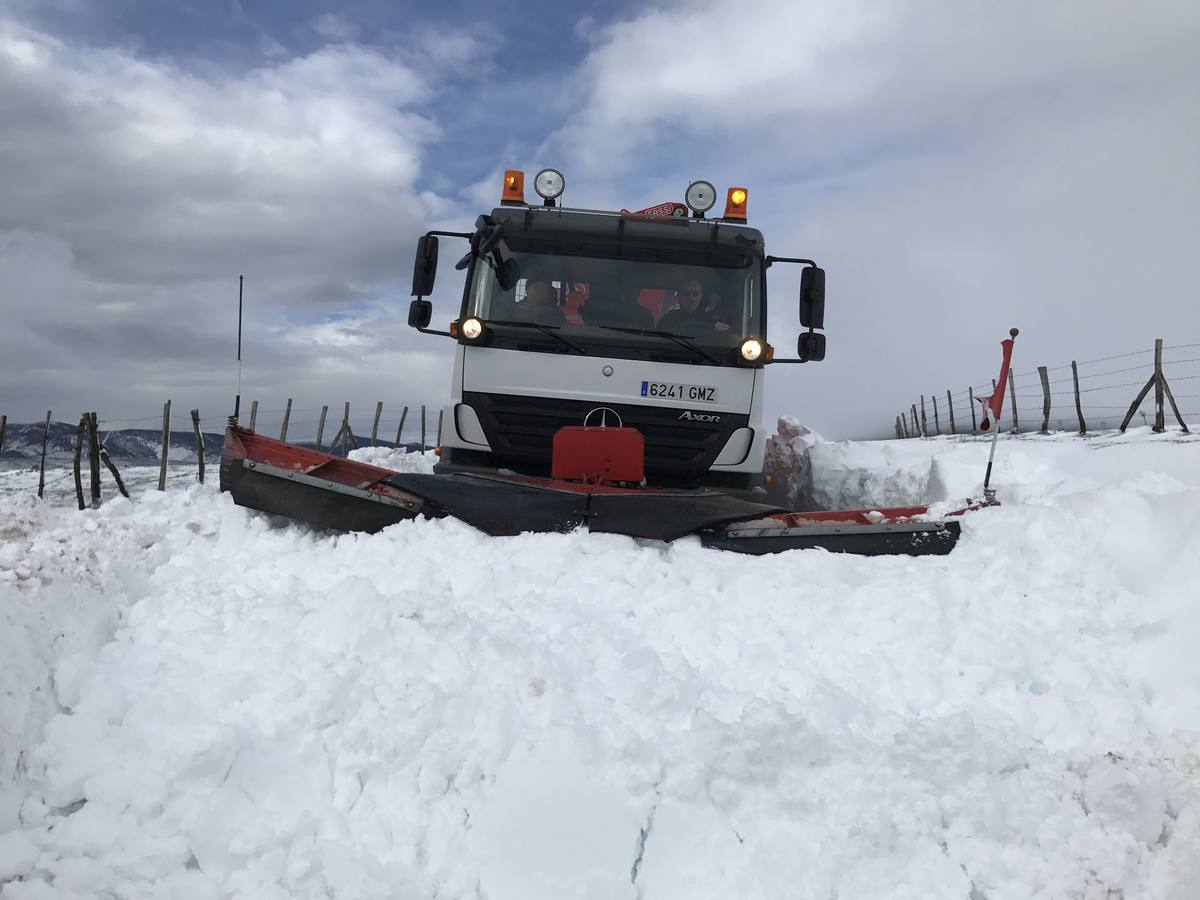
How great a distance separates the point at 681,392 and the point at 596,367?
0.65m

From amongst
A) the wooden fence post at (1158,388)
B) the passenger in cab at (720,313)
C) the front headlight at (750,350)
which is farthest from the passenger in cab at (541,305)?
the wooden fence post at (1158,388)

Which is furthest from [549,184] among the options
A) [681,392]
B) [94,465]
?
[94,465]

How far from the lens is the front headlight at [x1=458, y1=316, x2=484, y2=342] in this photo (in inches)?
229

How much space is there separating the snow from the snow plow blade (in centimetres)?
23

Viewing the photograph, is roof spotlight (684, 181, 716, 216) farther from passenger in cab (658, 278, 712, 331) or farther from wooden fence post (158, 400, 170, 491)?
wooden fence post (158, 400, 170, 491)

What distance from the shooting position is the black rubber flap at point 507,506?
14.9ft

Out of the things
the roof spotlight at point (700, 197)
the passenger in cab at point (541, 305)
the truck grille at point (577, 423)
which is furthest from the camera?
the roof spotlight at point (700, 197)

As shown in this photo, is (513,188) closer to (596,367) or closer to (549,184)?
(549,184)

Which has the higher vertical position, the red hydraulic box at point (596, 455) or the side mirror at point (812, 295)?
the side mirror at point (812, 295)

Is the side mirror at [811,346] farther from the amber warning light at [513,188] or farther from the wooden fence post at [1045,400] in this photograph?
the wooden fence post at [1045,400]

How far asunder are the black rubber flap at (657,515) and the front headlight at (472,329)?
185cm

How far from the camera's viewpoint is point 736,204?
22.6 feet

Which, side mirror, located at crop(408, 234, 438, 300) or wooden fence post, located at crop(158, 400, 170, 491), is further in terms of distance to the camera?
wooden fence post, located at crop(158, 400, 170, 491)

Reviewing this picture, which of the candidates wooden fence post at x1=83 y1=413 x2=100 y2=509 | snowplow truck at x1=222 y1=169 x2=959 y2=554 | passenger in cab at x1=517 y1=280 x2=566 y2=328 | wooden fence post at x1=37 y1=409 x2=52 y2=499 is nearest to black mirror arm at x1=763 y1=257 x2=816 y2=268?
snowplow truck at x1=222 y1=169 x2=959 y2=554
